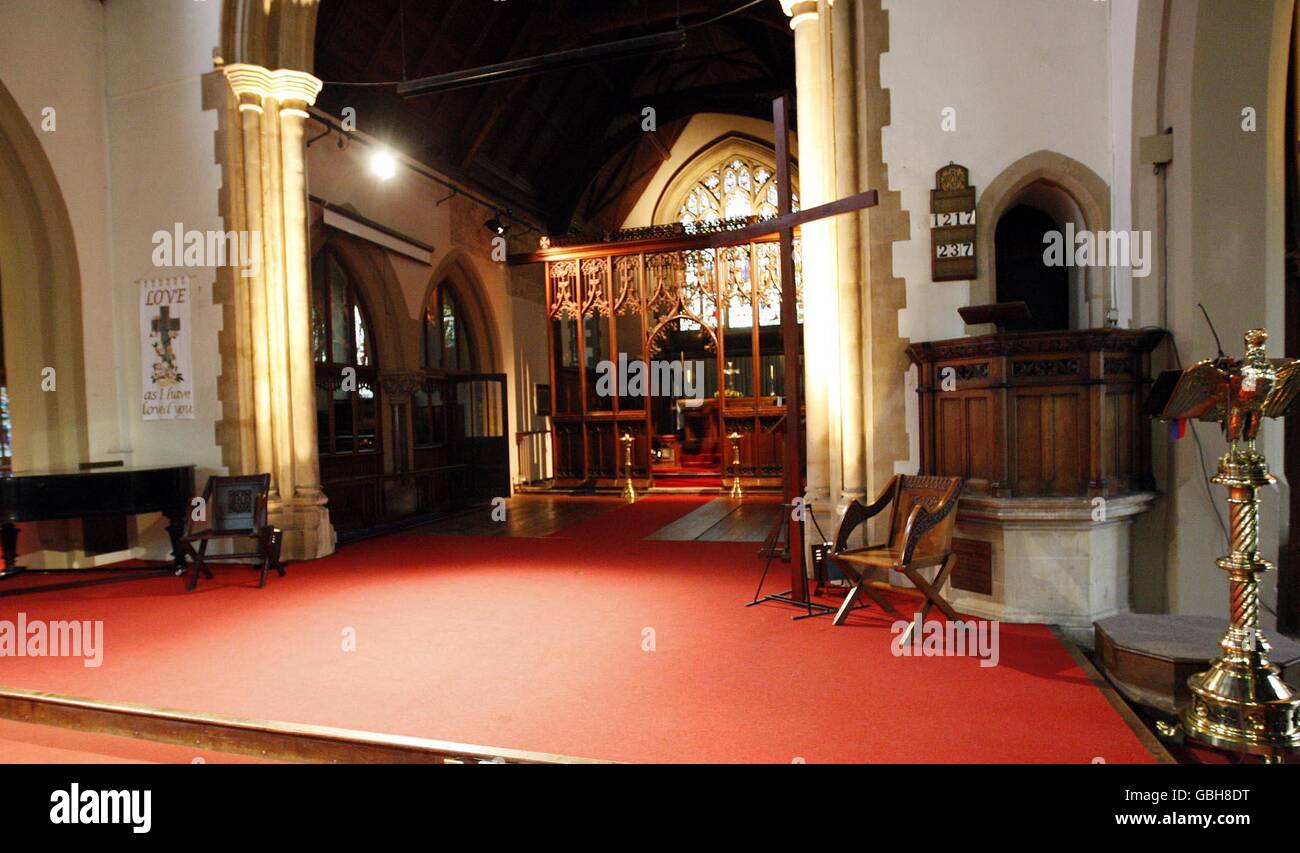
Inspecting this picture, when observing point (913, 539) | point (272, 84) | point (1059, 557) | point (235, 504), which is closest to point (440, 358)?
point (272, 84)

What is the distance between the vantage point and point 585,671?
11.4 feet

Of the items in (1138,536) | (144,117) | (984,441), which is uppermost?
(144,117)

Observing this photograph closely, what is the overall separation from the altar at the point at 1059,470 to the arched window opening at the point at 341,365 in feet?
23.2

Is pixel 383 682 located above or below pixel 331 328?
below

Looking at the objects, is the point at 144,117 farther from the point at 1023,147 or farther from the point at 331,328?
the point at 1023,147

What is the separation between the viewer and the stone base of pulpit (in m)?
3.92

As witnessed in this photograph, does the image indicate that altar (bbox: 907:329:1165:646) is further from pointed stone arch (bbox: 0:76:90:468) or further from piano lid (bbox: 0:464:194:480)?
pointed stone arch (bbox: 0:76:90:468)

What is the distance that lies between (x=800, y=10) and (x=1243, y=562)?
4396 mm

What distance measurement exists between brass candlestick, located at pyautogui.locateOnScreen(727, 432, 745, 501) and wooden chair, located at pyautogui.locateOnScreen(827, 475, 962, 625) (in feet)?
19.4

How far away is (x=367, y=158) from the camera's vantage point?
9141 mm

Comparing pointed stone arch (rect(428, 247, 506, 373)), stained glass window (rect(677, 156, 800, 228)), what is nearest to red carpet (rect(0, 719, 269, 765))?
pointed stone arch (rect(428, 247, 506, 373))

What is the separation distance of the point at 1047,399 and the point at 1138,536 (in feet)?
3.04

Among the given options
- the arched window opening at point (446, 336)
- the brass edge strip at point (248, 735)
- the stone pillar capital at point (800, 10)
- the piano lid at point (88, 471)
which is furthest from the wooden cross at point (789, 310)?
the arched window opening at point (446, 336)
